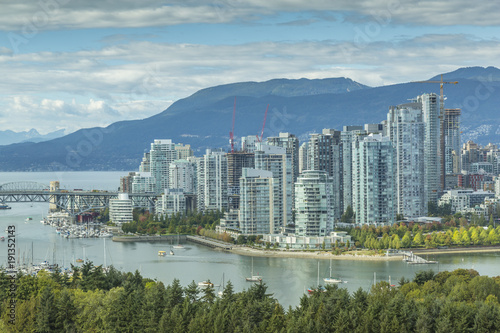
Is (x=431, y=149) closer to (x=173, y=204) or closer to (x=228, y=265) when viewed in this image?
(x=173, y=204)

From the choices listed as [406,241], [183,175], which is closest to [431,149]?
[183,175]

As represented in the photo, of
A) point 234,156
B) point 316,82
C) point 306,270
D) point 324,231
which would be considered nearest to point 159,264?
point 306,270

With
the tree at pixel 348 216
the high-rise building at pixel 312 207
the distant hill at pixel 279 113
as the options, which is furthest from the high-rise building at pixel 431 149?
the distant hill at pixel 279 113

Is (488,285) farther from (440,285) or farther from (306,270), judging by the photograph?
(306,270)

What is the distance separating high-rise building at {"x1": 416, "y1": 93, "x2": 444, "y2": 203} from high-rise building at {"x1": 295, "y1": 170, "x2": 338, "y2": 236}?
1285 centimetres

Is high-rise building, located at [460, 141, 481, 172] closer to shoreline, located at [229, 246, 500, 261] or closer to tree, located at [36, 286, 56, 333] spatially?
shoreline, located at [229, 246, 500, 261]

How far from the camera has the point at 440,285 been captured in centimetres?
1706

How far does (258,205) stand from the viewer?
31922mm

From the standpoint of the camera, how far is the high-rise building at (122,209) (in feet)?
127

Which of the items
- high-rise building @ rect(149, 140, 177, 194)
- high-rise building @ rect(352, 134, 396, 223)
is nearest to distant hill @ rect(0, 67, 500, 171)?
high-rise building @ rect(149, 140, 177, 194)

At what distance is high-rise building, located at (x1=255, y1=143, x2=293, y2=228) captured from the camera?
33.6m

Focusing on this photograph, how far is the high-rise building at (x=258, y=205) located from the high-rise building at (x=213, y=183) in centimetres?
812

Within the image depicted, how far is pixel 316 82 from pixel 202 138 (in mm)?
27825

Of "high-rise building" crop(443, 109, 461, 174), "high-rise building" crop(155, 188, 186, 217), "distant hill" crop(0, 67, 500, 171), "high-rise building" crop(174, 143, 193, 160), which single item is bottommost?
"high-rise building" crop(155, 188, 186, 217)
